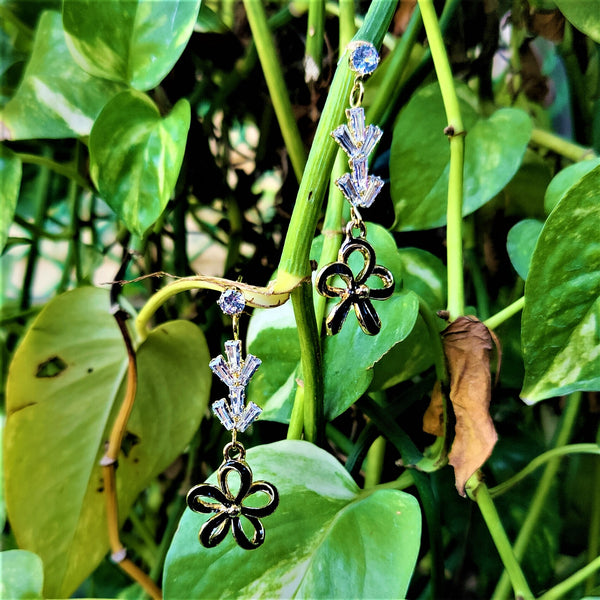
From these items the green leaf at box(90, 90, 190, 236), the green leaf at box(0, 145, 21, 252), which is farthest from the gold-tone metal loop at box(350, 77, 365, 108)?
the green leaf at box(0, 145, 21, 252)

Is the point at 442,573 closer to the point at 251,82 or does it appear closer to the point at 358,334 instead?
the point at 358,334

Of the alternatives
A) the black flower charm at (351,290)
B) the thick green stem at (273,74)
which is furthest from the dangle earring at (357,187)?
the thick green stem at (273,74)

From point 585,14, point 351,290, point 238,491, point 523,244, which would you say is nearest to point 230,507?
point 238,491

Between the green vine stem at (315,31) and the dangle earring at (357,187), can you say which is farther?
the green vine stem at (315,31)

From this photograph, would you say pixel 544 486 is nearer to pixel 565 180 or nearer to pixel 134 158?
pixel 565 180

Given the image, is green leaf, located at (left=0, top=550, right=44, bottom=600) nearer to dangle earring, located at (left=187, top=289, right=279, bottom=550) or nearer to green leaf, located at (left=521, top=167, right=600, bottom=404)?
dangle earring, located at (left=187, top=289, right=279, bottom=550)

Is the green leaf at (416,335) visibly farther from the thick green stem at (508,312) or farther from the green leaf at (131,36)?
the green leaf at (131,36)
